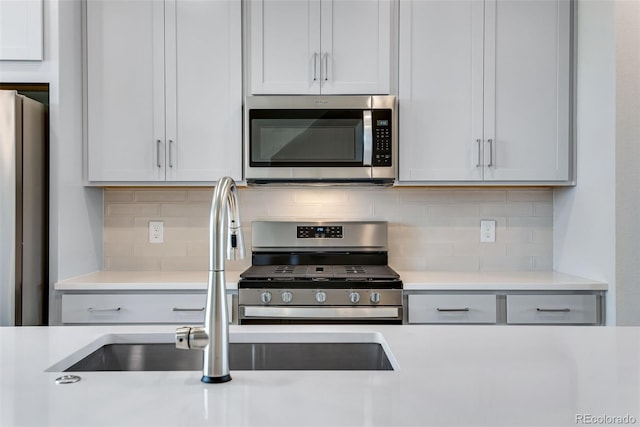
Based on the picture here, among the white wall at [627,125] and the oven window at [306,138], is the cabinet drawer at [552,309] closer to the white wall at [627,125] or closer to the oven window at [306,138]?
the white wall at [627,125]

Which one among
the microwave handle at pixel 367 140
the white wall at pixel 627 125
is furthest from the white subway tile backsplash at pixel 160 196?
the white wall at pixel 627 125

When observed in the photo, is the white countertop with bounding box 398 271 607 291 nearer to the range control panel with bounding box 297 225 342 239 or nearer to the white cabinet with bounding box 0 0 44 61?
the range control panel with bounding box 297 225 342 239

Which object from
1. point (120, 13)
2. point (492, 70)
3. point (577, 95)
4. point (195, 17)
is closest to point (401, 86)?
point (492, 70)

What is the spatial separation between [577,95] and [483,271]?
1074 mm

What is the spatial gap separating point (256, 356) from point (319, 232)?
1.62 m

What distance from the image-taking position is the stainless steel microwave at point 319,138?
2.65 m

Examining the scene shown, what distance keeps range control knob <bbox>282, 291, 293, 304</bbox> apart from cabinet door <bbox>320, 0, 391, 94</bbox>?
1.12m

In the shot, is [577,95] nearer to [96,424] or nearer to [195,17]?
[195,17]

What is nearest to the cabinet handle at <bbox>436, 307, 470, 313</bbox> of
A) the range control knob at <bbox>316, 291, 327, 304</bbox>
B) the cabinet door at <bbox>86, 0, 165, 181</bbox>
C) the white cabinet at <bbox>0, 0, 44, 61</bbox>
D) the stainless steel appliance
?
the stainless steel appliance

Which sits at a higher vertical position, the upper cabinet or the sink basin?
the upper cabinet

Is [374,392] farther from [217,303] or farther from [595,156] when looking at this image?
[595,156]

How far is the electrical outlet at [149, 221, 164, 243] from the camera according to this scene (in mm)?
3047

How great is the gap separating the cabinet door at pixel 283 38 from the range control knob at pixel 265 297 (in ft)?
3.40

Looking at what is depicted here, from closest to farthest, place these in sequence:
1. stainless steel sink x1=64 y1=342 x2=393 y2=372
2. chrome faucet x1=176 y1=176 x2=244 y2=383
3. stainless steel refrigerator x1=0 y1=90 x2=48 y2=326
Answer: chrome faucet x1=176 y1=176 x2=244 y2=383, stainless steel sink x1=64 y1=342 x2=393 y2=372, stainless steel refrigerator x1=0 y1=90 x2=48 y2=326
